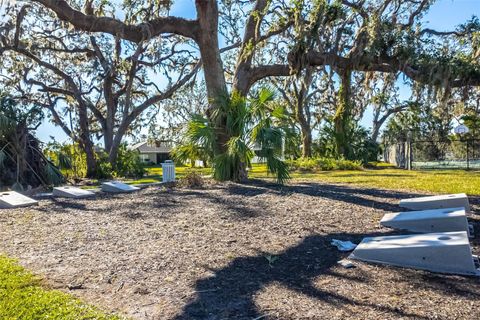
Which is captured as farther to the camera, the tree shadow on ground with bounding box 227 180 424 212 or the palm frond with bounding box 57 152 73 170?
the palm frond with bounding box 57 152 73 170

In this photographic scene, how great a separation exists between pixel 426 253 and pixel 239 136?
564 centimetres

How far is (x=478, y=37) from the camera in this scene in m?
12.6

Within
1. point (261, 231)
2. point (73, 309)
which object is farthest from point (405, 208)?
point (73, 309)

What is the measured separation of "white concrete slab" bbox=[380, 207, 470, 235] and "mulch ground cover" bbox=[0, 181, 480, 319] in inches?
8.6

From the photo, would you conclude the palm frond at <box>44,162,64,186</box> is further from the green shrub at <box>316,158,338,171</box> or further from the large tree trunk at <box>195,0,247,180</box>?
the green shrub at <box>316,158,338,171</box>

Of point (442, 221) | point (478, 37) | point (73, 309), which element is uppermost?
point (478, 37)

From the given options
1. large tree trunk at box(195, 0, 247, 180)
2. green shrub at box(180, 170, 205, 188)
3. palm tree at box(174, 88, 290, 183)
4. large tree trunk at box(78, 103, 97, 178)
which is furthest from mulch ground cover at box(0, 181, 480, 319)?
large tree trunk at box(78, 103, 97, 178)

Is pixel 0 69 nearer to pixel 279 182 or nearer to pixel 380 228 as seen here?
pixel 279 182

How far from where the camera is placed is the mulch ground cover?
283cm

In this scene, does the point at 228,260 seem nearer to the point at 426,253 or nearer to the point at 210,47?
the point at 426,253

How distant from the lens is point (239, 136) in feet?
28.9

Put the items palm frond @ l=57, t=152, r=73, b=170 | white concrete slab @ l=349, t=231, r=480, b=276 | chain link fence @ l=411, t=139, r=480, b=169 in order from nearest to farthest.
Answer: white concrete slab @ l=349, t=231, r=480, b=276
palm frond @ l=57, t=152, r=73, b=170
chain link fence @ l=411, t=139, r=480, b=169

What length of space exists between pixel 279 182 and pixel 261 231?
3.85m

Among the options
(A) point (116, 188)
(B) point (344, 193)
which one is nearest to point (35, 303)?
(B) point (344, 193)
